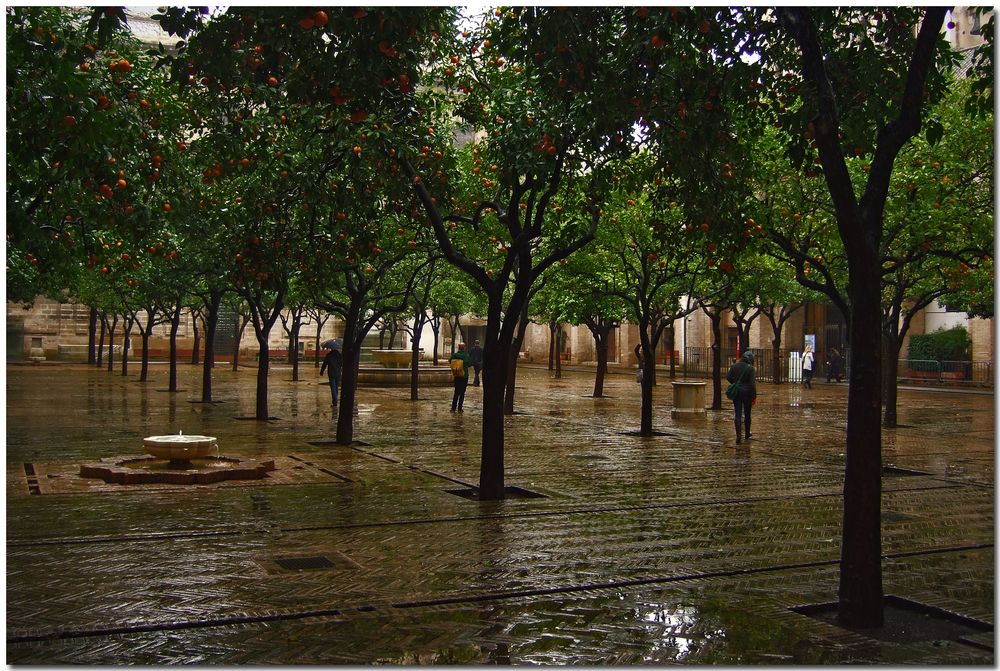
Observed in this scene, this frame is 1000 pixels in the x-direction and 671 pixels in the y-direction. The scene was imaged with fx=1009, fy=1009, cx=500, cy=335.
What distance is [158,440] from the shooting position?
1346 cm

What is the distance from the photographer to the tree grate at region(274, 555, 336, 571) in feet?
26.8

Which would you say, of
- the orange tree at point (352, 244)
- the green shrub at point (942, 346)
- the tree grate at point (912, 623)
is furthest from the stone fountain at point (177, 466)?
the green shrub at point (942, 346)

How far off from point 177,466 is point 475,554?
20.7 ft

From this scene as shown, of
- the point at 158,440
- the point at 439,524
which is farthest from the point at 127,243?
the point at 439,524

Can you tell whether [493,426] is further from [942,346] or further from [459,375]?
[942,346]

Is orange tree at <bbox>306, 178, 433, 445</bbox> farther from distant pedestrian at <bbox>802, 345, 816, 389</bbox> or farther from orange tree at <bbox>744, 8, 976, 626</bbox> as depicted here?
distant pedestrian at <bbox>802, 345, 816, 389</bbox>

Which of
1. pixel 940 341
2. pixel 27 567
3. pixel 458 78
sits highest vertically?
pixel 458 78

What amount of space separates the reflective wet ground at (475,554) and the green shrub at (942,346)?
2436cm

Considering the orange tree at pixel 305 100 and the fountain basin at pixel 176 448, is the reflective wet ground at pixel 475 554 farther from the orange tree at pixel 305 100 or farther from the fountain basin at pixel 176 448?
the orange tree at pixel 305 100

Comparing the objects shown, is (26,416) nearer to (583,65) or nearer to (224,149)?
(224,149)

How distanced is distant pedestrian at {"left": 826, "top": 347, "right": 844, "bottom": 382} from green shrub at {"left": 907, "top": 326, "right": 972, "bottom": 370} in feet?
9.94

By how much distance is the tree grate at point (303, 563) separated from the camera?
817 centimetres

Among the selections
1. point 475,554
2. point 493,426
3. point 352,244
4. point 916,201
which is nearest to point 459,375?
point 916,201

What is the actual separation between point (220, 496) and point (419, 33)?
5867 millimetres
